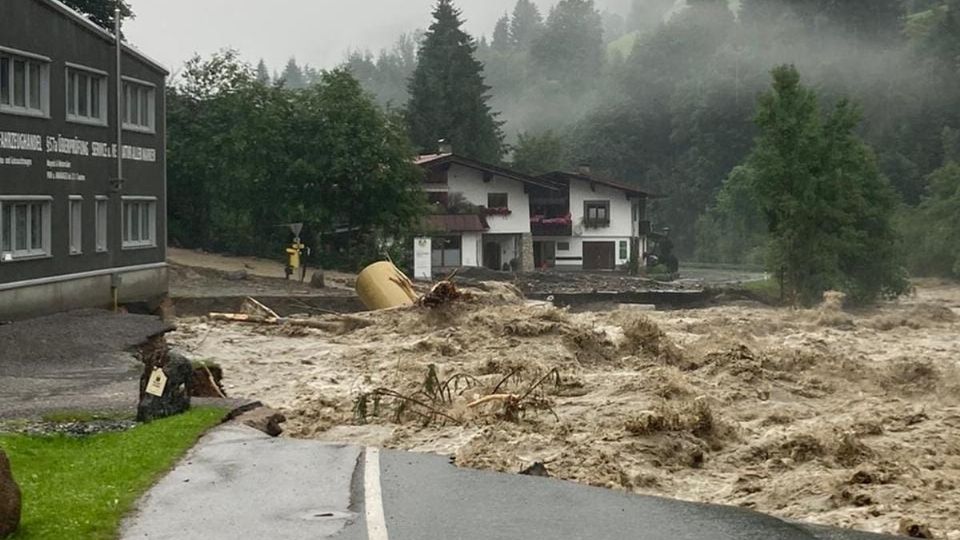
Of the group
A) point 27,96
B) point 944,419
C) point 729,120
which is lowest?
point 944,419

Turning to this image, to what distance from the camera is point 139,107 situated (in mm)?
43250

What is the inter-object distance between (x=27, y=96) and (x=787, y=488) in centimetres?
2444

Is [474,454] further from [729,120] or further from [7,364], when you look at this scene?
[729,120]

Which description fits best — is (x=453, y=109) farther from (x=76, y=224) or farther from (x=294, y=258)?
(x=76, y=224)

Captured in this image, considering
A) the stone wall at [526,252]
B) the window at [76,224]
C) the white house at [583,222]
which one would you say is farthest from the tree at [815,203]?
the window at [76,224]

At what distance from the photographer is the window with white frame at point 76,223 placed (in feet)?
122

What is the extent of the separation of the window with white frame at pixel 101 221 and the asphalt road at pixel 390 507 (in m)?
24.1

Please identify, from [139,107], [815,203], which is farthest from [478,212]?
[139,107]

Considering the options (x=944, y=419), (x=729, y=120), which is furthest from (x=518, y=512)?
(x=729, y=120)

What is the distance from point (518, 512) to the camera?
44.7 feet

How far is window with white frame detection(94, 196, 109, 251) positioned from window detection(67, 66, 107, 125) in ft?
7.23

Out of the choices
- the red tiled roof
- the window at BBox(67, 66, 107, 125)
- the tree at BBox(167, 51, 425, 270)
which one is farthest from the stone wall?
the window at BBox(67, 66, 107, 125)

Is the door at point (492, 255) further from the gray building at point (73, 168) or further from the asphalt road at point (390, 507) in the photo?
the asphalt road at point (390, 507)

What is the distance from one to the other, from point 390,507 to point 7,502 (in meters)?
3.66
